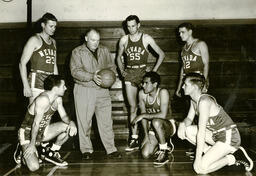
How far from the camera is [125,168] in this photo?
4.06 m

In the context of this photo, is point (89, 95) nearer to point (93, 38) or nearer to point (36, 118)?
point (93, 38)

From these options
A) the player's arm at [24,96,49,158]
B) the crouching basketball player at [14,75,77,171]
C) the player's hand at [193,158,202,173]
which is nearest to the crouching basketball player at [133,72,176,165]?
the player's hand at [193,158,202,173]

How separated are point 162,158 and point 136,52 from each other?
1.85 metres

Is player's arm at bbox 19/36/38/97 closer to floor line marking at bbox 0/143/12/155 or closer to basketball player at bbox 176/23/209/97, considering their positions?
floor line marking at bbox 0/143/12/155

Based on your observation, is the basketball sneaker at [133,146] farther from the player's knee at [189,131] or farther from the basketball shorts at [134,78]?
the player's knee at [189,131]

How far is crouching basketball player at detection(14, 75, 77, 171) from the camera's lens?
13.0ft

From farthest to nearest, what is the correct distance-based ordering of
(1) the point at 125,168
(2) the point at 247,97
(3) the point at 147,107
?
(2) the point at 247,97, (3) the point at 147,107, (1) the point at 125,168

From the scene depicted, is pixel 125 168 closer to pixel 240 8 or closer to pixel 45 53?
pixel 45 53

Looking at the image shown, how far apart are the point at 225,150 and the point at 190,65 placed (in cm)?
157

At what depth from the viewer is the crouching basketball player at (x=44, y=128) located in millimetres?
3963

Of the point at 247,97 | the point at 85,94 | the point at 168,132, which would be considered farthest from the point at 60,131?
the point at 247,97

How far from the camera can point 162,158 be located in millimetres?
4258

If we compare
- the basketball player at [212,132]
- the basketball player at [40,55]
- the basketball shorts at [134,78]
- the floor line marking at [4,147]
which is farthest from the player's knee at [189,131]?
the floor line marking at [4,147]

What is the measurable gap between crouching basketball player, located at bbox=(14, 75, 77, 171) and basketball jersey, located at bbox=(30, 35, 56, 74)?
0.44m
